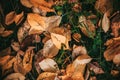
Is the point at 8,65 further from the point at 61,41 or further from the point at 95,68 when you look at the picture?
the point at 95,68

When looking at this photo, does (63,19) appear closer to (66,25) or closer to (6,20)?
(66,25)

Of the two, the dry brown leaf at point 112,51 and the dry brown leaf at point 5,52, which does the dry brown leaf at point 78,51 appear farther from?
the dry brown leaf at point 5,52

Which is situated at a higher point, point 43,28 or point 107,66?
point 43,28

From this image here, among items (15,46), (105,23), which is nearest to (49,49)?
(15,46)

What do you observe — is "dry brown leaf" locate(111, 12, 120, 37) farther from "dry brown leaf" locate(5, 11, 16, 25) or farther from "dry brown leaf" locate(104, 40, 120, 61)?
"dry brown leaf" locate(5, 11, 16, 25)

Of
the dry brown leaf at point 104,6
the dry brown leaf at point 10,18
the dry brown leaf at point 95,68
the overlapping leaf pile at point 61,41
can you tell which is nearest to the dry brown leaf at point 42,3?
the overlapping leaf pile at point 61,41

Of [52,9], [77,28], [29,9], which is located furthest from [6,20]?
[77,28]
